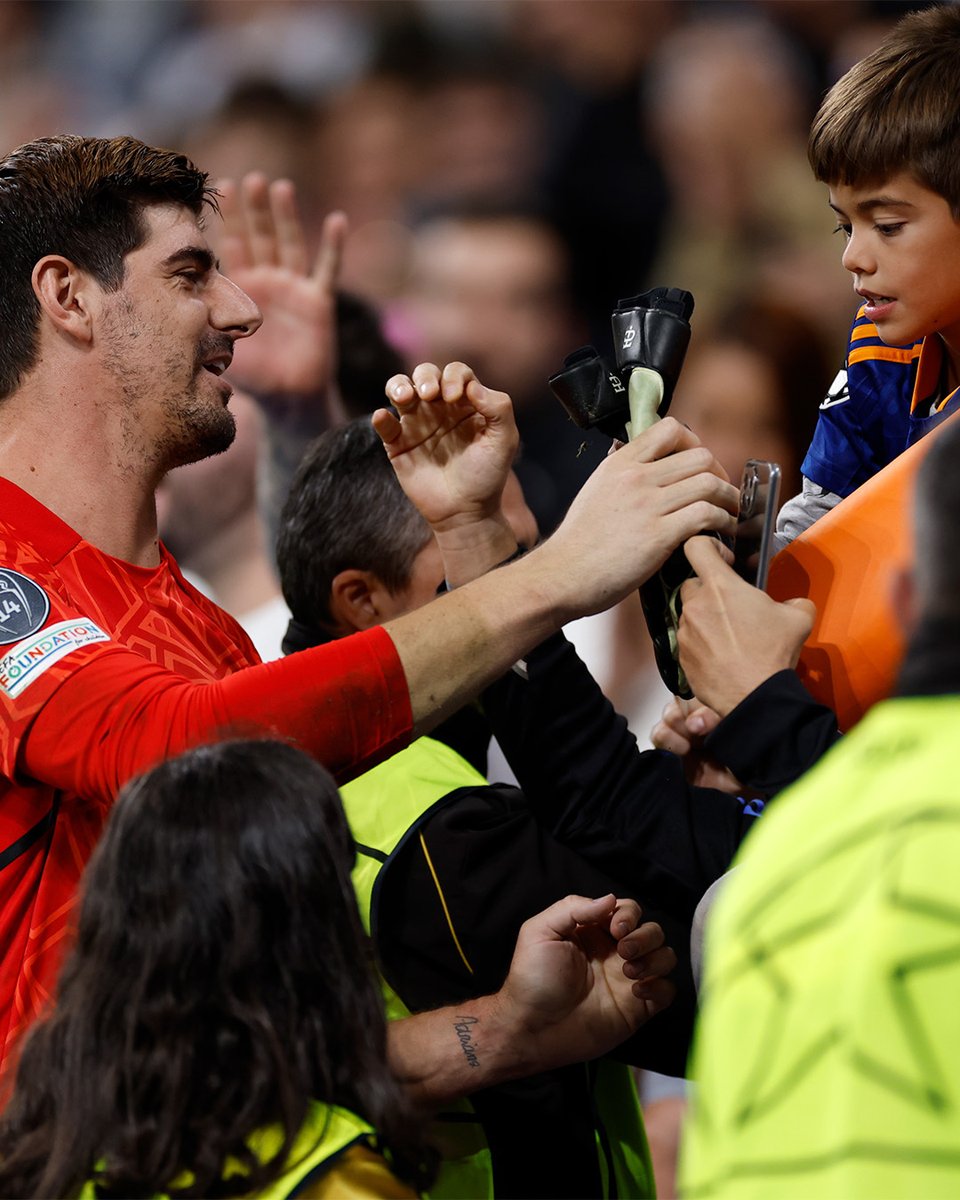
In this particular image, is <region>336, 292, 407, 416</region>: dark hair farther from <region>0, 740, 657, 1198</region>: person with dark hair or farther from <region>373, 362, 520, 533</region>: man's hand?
<region>0, 740, 657, 1198</region>: person with dark hair

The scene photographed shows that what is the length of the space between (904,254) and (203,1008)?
1.20 m

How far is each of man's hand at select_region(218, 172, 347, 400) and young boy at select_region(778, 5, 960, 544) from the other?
201cm

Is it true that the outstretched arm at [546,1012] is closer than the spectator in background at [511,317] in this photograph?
Yes

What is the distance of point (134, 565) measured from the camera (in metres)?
1.76

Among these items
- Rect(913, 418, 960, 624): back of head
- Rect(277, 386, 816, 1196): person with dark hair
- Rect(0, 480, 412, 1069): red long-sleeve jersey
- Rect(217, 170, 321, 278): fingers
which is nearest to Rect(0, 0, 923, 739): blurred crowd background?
Rect(217, 170, 321, 278): fingers


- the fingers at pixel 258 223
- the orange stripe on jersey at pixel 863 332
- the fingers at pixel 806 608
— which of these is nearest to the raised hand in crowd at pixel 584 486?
the fingers at pixel 806 608

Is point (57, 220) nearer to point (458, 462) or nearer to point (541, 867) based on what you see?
point (458, 462)

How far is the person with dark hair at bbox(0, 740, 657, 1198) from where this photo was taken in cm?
108

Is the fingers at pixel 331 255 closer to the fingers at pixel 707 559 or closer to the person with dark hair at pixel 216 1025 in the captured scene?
the fingers at pixel 707 559

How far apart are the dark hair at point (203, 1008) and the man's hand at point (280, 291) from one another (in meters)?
2.66

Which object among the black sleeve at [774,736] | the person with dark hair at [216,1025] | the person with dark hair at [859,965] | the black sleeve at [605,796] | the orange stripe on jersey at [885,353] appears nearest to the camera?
the person with dark hair at [859,965]

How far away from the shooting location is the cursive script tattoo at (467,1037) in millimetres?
1487

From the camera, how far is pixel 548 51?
12.4 feet

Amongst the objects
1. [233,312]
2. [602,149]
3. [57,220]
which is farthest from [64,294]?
[602,149]
